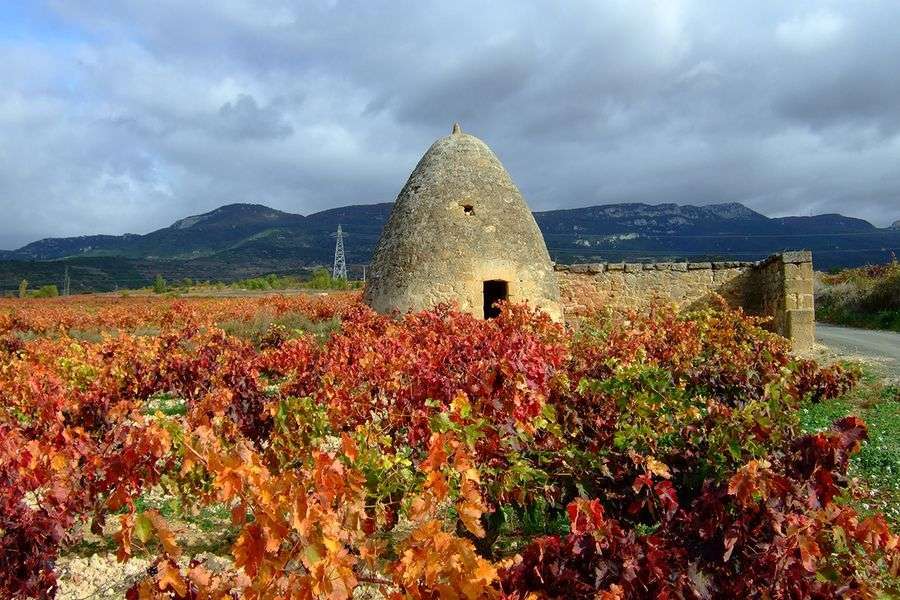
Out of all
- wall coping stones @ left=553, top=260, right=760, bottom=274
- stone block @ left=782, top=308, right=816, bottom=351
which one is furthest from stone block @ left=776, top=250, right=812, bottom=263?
wall coping stones @ left=553, top=260, right=760, bottom=274

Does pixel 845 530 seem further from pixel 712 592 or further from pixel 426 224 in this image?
pixel 426 224

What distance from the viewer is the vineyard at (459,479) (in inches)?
87.2

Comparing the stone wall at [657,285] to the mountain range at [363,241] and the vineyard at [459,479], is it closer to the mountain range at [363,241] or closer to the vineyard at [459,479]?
the vineyard at [459,479]

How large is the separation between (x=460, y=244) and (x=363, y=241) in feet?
417

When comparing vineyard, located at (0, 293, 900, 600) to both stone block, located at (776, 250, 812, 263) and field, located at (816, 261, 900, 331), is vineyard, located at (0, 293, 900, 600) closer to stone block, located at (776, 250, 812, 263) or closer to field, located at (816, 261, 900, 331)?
stone block, located at (776, 250, 812, 263)

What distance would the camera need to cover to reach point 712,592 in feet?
8.06

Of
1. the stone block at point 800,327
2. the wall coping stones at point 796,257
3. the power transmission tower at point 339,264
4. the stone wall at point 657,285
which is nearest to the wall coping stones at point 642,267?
the stone wall at point 657,285

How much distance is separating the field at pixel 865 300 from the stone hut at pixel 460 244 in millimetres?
14043

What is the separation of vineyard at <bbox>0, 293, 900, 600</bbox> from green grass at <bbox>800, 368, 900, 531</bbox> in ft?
1.33

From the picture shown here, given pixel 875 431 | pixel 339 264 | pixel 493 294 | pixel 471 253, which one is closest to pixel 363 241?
pixel 339 264

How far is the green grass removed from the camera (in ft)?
15.9

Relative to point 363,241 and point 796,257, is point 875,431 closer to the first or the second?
point 796,257

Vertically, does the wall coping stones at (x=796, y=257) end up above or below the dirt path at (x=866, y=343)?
above

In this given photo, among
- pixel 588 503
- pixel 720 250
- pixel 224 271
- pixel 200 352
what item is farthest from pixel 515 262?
pixel 720 250
